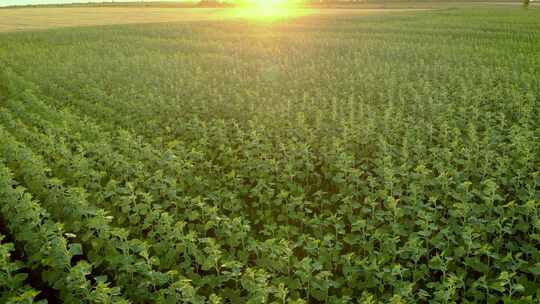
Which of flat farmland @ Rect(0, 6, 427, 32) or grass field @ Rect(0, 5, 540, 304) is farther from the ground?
flat farmland @ Rect(0, 6, 427, 32)

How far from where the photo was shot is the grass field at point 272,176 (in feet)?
17.1

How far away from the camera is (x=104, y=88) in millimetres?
16641

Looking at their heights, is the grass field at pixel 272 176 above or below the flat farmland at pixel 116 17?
below

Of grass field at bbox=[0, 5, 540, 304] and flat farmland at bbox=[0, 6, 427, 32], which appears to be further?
A: flat farmland at bbox=[0, 6, 427, 32]

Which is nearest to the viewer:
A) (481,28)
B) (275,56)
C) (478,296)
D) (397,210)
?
(478,296)

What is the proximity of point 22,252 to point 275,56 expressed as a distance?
18240mm

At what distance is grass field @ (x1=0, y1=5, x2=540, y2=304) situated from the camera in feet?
17.1

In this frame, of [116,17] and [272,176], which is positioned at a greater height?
[116,17]

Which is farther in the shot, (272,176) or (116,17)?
(116,17)

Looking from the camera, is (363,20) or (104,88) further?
(363,20)

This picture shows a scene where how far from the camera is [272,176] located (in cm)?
788

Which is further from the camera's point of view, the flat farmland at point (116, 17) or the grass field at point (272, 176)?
the flat farmland at point (116, 17)

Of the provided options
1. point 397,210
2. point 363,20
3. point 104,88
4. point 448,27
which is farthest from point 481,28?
point 397,210

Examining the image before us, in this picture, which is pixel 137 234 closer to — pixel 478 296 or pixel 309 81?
pixel 478 296
